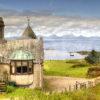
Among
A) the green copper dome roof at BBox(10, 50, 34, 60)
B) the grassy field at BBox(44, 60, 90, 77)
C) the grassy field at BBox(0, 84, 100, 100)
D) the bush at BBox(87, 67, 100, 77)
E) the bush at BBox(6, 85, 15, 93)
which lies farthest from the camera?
the grassy field at BBox(44, 60, 90, 77)

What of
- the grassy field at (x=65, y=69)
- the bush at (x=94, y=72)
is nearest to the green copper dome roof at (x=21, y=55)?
the bush at (x=94, y=72)

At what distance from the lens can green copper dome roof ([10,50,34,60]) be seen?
2395 inches

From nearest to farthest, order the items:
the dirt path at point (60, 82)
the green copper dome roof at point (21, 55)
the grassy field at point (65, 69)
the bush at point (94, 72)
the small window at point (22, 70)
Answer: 1. the small window at point (22, 70)
2. the green copper dome roof at point (21, 55)
3. the dirt path at point (60, 82)
4. the bush at point (94, 72)
5. the grassy field at point (65, 69)

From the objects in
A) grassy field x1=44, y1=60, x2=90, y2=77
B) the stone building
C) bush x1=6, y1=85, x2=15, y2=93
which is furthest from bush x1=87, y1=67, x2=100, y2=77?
bush x1=6, y1=85, x2=15, y2=93

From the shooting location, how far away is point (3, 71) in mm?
61562

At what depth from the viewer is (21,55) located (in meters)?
61.1

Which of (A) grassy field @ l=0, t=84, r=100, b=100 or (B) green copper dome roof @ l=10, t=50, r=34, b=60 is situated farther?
(B) green copper dome roof @ l=10, t=50, r=34, b=60

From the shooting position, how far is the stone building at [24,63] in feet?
199

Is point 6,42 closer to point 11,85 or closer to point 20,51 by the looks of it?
point 20,51

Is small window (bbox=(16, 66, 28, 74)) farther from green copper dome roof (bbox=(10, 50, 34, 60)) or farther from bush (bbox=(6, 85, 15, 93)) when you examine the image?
bush (bbox=(6, 85, 15, 93))

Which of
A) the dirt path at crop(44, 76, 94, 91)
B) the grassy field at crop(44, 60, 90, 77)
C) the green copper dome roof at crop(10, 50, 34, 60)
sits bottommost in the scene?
the dirt path at crop(44, 76, 94, 91)

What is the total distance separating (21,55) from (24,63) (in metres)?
1.23

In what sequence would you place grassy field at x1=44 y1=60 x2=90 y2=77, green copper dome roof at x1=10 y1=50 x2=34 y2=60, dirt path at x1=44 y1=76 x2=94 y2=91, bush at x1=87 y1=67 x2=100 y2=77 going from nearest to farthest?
green copper dome roof at x1=10 y1=50 x2=34 y2=60
dirt path at x1=44 y1=76 x2=94 y2=91
bush at x1=87 y1=67 x2=100 y2=77
grassy field at x1=44 y1=60 x2=90 y2=77

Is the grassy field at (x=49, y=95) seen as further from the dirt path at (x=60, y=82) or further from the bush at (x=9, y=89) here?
the dirt path at (x=60, y=82)
